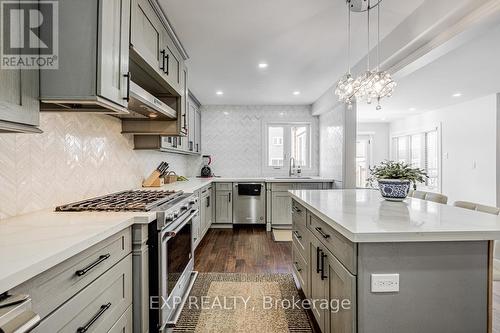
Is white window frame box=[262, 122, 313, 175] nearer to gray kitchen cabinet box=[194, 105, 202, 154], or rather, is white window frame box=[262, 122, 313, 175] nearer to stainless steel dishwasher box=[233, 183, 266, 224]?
stainless steel dishwasher box=[233, 183, 266, 224]

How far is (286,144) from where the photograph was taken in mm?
5332

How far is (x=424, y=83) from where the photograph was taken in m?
3.97

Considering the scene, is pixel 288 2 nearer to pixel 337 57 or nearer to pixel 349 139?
pixel 337 57

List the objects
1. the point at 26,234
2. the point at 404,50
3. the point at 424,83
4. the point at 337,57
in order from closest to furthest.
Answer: the point at 26,234 < the point at 404,50 < the point at 337,57 < the point at 424,83

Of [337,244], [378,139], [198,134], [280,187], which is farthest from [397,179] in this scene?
[378,139]

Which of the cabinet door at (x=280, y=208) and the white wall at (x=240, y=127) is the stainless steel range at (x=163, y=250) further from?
the white wall at (x=240, y=127)

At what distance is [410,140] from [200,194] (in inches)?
247

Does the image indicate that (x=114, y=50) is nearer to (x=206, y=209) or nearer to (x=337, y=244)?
(x=337, y=244)

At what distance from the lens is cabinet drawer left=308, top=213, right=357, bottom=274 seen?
113cm

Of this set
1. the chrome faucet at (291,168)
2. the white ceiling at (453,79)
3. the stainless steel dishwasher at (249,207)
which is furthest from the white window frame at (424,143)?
the stainless steel dishwasher at (249,207)

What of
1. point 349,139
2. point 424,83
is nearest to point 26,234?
point 349,139

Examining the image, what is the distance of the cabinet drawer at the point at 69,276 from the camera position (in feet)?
2.59

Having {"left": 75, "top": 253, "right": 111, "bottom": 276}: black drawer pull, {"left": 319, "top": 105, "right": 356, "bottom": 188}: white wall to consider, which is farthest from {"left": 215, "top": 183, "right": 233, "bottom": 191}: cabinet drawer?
{"left": 75, "top": 253, "right": 111, "bottom": 276}: black drawer pull

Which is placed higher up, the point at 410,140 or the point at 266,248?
the point at 410,140
